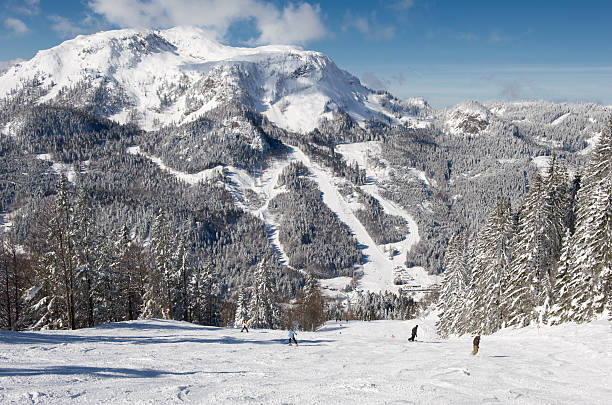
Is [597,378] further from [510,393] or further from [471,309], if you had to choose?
[471,309]

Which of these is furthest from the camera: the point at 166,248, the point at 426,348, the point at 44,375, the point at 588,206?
the point at 166,248

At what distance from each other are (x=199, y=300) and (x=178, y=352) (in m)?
38.1

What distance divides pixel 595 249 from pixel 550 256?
5.84 meters

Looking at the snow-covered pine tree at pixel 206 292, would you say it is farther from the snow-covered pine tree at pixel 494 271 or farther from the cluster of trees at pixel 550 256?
the snow-covered pine tree at pixel 494 271

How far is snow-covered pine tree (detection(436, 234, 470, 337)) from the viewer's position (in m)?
49.0

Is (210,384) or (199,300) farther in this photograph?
(199,300)

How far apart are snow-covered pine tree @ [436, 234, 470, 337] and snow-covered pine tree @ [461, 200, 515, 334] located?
646 cm

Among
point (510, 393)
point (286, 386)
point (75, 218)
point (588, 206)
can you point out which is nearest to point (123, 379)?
point (286, 386)

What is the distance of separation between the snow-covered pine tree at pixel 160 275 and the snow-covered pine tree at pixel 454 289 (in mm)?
38349

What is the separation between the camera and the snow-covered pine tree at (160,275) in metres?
46.1

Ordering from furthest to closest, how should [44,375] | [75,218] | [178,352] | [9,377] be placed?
[75,218] → [178,352] → [44,375] → [9,377]

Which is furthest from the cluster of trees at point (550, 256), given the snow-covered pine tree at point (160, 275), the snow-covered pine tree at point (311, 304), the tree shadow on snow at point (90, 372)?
the snow-covered pine tree at point (160, 275)

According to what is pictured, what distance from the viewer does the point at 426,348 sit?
2561 centimetres

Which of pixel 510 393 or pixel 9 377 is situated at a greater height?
pixel 9 377
